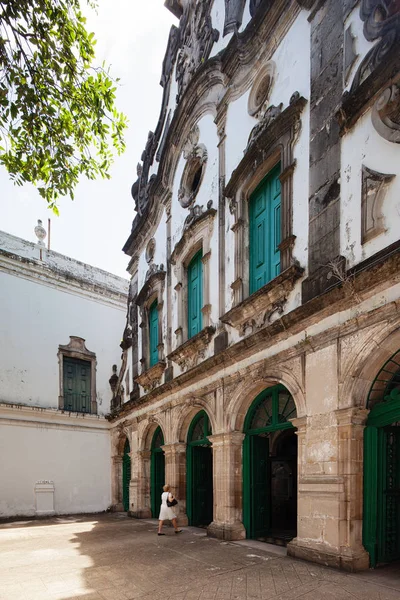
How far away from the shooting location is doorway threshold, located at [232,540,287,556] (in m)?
6.72

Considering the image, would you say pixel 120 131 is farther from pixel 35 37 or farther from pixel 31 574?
pixel 31 574

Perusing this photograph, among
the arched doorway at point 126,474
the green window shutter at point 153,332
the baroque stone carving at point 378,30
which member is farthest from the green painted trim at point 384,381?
the arched doorway at point 126,474

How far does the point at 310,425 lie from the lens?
20.3 feet

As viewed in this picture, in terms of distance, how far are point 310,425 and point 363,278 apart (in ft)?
7.08

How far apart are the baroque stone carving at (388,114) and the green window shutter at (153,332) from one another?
30.2 ft

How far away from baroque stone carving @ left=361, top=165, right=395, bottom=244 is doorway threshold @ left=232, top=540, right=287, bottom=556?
4683 millimetres

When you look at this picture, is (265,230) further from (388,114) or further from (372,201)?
(388,114)

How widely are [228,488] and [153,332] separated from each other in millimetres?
6633

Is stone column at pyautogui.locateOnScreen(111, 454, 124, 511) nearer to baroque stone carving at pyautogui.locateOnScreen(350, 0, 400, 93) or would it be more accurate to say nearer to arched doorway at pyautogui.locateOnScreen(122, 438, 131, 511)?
arched doorway at pyautogui.locateOnScreen(122, 438, 131, 511)

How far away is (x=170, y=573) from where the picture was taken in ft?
19.3

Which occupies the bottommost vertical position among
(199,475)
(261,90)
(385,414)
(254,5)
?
(199,475)

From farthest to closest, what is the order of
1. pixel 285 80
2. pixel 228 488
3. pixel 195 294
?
1. pixel 195 294
2. pixel 228 488
3. pixel 285 80

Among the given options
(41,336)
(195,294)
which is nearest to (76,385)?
(41,336)

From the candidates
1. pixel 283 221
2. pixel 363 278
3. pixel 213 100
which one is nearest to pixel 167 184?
pixel 213 100
